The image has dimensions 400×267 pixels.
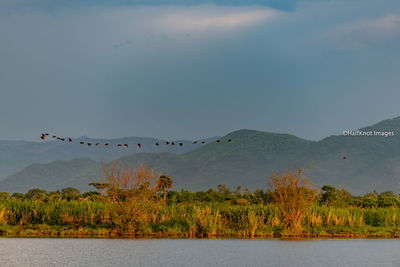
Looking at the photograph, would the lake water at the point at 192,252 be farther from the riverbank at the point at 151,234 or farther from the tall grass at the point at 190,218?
the tall grass at the point at 190,218

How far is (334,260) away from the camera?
24.0 m

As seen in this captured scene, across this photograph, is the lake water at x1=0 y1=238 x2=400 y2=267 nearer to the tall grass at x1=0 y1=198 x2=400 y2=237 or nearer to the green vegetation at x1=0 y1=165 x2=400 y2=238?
the green vegetation at x1=0 y1=165 x2=400 y2=238

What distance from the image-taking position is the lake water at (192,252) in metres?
22.5

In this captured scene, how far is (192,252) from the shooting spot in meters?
25.5

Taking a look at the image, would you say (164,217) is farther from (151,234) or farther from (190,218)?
(151,234)

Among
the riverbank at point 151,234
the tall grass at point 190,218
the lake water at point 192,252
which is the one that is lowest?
the lake water at point 192,252

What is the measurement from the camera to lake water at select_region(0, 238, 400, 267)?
22.5 metres

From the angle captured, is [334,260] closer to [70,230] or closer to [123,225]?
[123,225]

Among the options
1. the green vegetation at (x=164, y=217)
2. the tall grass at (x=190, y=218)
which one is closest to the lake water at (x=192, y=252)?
the green vegetation at (x=164, y=217)

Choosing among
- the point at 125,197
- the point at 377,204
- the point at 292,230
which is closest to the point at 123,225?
the point at 125,197

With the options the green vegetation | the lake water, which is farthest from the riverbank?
the lake water

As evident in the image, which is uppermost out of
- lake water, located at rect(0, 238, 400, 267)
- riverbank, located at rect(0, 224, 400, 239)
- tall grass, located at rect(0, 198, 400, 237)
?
tall grass, located at rect(0, 198, 400, 237)

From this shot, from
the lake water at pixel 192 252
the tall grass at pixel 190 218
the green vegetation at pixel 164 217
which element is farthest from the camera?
the tall grass at pixel 190 218

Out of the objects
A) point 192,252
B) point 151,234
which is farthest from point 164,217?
point 192,252
